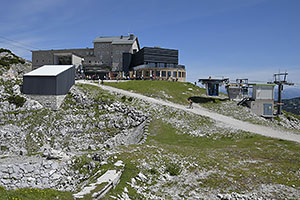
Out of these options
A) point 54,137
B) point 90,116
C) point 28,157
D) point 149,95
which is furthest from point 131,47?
point 28,157

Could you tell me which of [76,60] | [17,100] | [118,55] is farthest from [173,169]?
[118,55]

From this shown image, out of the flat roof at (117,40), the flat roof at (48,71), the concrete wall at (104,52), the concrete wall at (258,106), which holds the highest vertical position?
the flat roof at (117,40)

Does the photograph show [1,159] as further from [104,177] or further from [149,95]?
[149,95]

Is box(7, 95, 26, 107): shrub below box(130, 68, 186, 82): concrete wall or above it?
below

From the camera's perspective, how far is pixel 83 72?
7850cm

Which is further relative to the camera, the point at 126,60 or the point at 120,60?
the point at 120,60

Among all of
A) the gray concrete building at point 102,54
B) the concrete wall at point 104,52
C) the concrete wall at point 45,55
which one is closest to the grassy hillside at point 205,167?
the gray concrete building at point 102,54

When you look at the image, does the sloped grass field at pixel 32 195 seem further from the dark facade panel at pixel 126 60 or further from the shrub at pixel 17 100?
the dark facade panel at pixel 126 60

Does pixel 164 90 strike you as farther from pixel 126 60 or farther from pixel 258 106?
pixel 126 60

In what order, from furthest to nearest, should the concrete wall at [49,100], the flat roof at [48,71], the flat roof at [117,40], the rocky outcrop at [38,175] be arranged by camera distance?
the flat roof at [117,40], the flat roof at [48,71], the concrete wall at [49,100], the rocky outcrop at [38,175]

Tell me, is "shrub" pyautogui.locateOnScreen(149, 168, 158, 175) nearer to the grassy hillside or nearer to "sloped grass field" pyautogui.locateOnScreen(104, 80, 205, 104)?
the grassy hillside

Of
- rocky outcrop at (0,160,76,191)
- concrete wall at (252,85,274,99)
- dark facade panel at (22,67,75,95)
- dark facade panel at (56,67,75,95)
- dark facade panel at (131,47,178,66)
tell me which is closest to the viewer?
rocky outcrop at (0,160,76,191)

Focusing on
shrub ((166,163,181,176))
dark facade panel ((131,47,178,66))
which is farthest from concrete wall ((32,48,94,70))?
shrub ((166,163,181,176))

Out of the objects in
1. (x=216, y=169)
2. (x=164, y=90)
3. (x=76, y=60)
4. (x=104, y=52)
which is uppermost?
(x=104, y=52)
